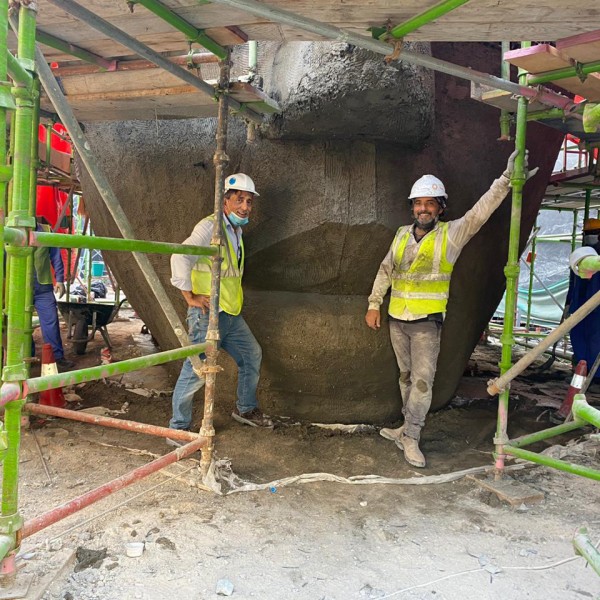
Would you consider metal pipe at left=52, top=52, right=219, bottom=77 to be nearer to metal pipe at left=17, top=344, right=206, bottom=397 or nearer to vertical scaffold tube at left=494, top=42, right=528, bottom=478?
metal pipe at left=17, top=344, right=206, bottom=397

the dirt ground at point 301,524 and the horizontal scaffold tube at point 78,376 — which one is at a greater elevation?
the horizontal scaffold tube at point 78,376

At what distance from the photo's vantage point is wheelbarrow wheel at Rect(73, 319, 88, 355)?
22.4 ft

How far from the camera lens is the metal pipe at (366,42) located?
7.43ft

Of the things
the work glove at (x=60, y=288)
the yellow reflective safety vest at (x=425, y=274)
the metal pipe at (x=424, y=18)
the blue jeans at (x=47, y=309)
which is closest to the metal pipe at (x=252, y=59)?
the metal pipe at (x=424, y=18)

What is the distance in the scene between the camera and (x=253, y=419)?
14.3 ft

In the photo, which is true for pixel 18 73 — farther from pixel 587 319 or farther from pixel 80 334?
pixel 80 334

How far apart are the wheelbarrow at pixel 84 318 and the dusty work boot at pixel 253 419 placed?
10.0 ft

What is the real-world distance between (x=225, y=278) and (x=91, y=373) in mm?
1668

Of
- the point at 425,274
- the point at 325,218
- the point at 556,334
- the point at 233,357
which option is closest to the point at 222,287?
the point at 233,357

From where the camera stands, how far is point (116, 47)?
3047 mm

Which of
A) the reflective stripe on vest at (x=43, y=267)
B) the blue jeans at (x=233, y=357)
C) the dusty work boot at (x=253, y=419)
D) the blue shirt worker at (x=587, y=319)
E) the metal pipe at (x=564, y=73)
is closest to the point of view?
the metal pipe at (x=564, y=73)

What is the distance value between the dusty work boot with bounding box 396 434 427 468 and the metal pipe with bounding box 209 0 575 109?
2498 millimetres

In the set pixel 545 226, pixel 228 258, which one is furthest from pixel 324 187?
pixel 545 226

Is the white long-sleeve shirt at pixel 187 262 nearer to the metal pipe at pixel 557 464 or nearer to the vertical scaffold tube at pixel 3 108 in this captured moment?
the vertical scaffold tube at pixel 3 108
